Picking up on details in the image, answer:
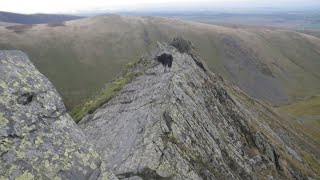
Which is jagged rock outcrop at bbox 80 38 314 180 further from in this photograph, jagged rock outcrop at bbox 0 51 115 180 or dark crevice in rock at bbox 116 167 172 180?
jagged rock outcrop at bbox 0 51 115 180

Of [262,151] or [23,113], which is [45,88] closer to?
[23,113]

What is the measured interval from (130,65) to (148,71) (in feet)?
34.3

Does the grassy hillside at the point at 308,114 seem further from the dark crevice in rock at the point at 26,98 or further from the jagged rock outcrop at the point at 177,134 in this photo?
the dark crevice in rock at the point at 26,98

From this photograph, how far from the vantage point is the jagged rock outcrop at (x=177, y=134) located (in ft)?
70.3

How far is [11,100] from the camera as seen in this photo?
11859mm

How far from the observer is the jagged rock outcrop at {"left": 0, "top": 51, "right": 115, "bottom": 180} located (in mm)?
10836

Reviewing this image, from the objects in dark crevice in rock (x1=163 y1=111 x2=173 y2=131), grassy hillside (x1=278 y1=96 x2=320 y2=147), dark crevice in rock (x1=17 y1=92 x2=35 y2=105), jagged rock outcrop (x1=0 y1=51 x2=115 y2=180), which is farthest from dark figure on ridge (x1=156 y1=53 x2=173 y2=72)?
grassy hillside (x1=278 y1=96 x2=320 y2=147)

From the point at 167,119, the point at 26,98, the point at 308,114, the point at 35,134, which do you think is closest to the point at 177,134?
the point at 167,119

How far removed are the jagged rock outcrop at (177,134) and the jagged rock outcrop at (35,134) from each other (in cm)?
791

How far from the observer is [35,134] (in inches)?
461

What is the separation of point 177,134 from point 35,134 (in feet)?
43.9

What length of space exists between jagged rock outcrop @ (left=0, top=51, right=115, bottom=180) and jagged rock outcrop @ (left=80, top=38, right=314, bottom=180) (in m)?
7.91

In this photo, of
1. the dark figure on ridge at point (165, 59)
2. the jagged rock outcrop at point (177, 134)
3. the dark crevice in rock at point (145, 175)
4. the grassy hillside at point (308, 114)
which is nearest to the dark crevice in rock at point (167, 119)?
the jagged rock outcrop at point (177, 134)

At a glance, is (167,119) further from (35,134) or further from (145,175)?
(35,134)
